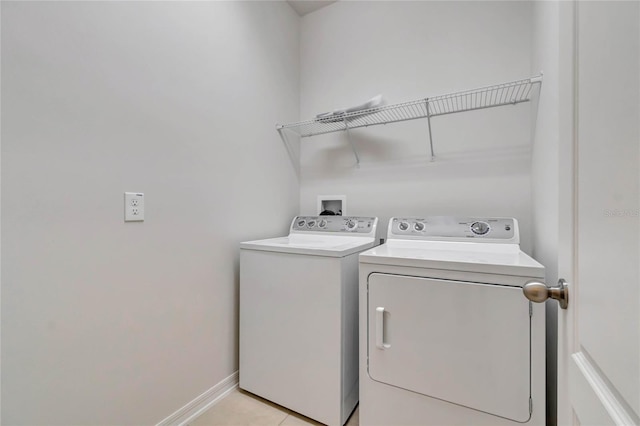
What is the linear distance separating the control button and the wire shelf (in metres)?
0.71

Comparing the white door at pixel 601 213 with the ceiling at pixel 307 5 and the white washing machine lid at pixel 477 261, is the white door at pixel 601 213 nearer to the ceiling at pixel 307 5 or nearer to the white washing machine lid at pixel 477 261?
the white washing machine lid at pixel 477 261

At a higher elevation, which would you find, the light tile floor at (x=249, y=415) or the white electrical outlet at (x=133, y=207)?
the white electrical outlet at (x=133, y=207)

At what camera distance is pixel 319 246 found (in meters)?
1.52

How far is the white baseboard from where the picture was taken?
1.37 meters

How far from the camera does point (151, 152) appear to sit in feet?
4.19

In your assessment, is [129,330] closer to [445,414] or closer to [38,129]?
[38,129]

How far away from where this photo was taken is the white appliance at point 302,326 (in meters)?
1.36

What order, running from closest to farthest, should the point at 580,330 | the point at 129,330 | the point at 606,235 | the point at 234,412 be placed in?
1. the point at 606,235
2. the point at 580,330
3. the point at 129,330
4. the point at 234,412

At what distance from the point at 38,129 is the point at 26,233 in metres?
0.35

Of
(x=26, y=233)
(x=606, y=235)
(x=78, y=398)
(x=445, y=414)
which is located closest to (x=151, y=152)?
(x=26, y=233)

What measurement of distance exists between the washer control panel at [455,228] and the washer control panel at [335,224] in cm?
16

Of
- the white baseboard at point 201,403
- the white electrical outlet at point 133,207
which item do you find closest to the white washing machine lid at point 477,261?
the white electrical outlet at point 133,207

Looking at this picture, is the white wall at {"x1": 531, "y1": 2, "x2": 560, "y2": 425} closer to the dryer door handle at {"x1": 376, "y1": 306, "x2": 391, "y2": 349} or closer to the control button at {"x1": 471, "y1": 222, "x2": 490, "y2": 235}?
the control button at {"x1": 471, "y1": 222, "x2": 490, "y2": 235}

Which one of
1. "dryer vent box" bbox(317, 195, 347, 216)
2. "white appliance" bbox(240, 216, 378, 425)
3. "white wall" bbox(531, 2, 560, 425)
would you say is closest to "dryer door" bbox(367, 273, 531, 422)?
"white appliance" bbox(240, 216, 378, 425)
